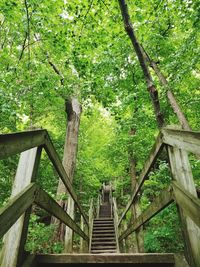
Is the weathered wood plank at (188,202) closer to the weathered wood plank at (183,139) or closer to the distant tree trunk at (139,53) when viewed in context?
the weathered wood plank at (183,139)

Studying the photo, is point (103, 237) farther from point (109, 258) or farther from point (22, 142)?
point (22, 142)

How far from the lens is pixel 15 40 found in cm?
762

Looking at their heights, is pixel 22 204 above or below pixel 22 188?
below

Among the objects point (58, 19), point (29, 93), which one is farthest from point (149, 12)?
point (29, 93)

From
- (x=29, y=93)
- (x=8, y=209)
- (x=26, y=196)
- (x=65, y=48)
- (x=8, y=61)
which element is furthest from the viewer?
(x=8, y=61)

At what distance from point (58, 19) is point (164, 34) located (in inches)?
149

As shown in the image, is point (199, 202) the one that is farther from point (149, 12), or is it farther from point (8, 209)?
point (149, 12)

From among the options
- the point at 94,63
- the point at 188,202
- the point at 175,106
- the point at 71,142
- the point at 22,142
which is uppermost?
the point at 94,63

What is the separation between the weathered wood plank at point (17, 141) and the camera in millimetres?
1041

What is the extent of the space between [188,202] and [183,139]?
39 centimetres

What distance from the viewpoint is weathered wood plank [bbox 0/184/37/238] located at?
1051 millimetres

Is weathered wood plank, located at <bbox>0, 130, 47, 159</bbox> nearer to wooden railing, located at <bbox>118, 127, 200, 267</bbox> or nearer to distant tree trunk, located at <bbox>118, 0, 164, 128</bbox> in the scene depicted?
wooden railing, located at <bbox>118, 127, 200, 267</bbox>

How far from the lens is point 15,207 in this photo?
1188mm

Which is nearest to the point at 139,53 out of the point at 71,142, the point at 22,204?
the point at 22,204
